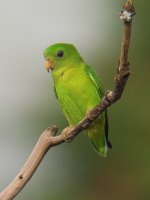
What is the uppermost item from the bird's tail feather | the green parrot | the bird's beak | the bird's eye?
the bird's eye

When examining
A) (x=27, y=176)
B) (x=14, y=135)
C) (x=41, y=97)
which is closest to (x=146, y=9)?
(x=41, y=97)

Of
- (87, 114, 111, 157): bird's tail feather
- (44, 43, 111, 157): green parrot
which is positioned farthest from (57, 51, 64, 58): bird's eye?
(87, 114, 111, 157): bird's tail feather

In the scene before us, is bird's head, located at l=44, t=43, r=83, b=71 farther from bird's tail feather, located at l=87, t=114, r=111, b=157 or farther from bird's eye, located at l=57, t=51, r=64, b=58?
bird's tail feather, located at l=87, t=114, r=111, b=157

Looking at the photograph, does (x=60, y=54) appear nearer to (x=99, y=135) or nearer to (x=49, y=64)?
(x=49, y=64)

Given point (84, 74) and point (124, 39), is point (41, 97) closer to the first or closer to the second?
point (84, 74)

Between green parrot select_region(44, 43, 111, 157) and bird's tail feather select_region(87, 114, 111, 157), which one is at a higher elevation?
green parrot select_region(44, 43, 111, 157)

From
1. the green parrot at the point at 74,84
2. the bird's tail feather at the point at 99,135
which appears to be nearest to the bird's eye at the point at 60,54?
the green parrot at the point at 74,84

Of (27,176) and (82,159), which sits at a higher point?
(27,176)
